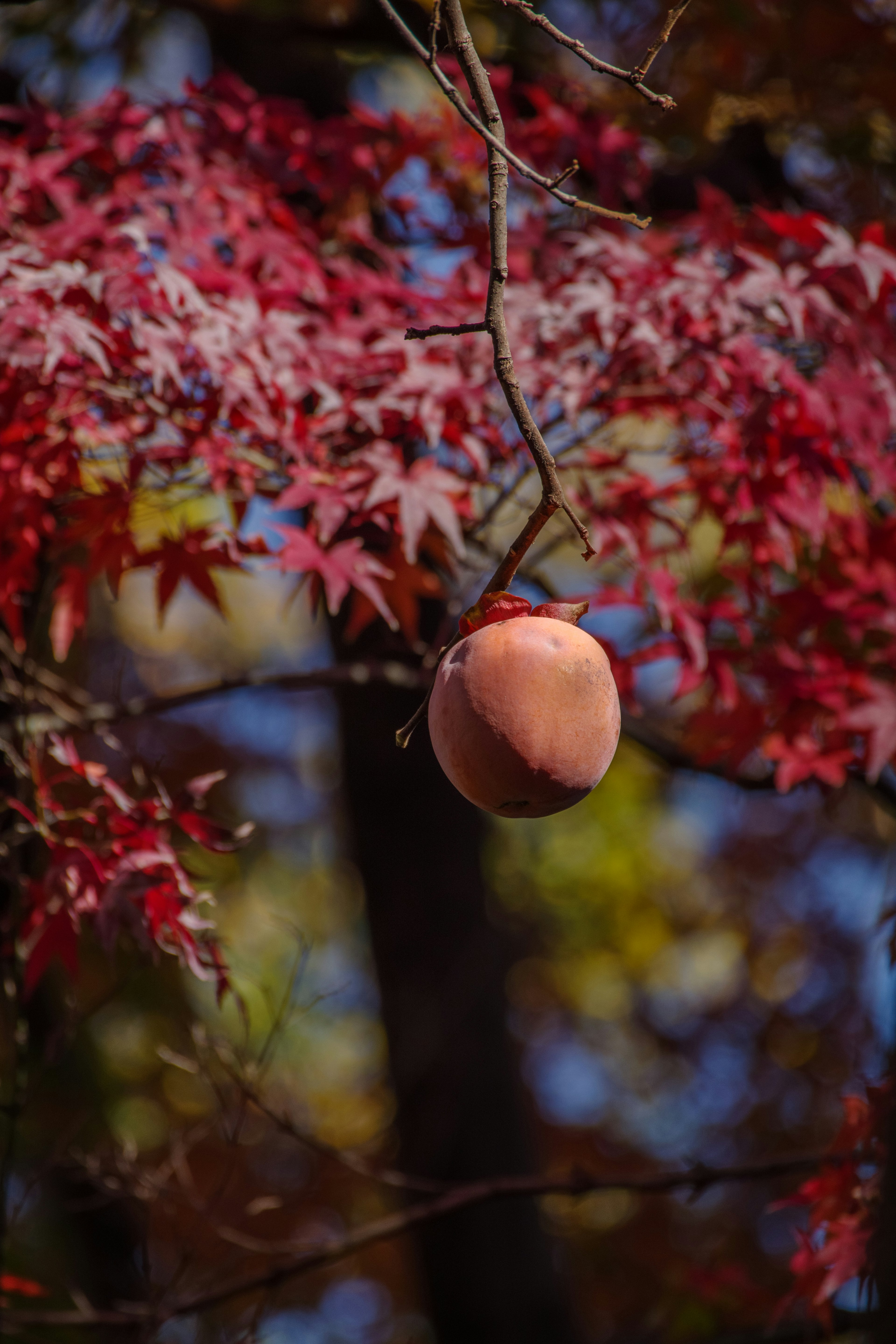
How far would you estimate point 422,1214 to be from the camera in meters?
2.71

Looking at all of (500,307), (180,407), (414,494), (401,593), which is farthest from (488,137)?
(401,593)

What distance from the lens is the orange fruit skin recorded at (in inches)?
47.8

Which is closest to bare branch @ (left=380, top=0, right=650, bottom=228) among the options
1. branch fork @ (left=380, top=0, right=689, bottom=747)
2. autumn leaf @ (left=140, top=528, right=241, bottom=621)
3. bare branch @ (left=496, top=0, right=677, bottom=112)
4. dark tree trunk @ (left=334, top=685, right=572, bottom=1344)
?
branch fork @ (left=380, top=0, right=689, bottom=747)

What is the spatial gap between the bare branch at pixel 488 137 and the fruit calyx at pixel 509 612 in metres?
0.43

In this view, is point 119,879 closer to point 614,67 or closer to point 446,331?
point 446,331

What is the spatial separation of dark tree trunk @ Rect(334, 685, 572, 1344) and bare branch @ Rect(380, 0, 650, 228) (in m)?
2.78

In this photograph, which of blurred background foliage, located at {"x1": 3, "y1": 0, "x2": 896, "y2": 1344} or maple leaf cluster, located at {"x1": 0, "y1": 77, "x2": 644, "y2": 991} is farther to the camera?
blurred background foliage, located at {"x1": 3, "y1": 0, "x2": 896, "y2": 1344}

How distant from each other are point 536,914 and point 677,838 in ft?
4.45

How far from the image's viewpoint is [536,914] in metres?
9.08

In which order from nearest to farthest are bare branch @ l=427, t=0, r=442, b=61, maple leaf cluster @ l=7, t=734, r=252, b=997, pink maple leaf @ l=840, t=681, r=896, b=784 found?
1. bare branch @ l=427, t=0, r=442, b=61
2. maple leaf cluster @ l=7, t=734, r=252, b=997
3. pink maple leaf @ l=840, t=681, r=896, b=784

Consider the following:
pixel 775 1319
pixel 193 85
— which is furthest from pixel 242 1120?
pixel 193 85

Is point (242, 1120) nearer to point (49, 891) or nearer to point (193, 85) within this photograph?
point (49, 891)

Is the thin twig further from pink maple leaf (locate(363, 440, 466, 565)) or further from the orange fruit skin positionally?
pink maple leaf (locate(363, 440, 466, 565))

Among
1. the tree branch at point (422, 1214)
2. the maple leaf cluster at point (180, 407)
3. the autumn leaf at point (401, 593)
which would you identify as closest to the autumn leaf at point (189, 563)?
the maple leaf cluster at point (180, 407)
